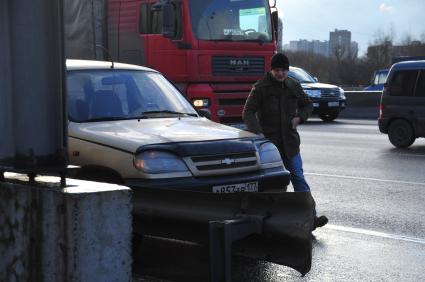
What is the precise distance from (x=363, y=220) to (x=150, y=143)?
3.13m

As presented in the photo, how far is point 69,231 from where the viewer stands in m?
3.39

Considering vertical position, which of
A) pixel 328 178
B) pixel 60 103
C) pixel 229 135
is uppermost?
pixel 60 103

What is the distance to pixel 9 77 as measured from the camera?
12.2 ft

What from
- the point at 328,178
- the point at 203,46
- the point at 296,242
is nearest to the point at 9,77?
the point at 296,242

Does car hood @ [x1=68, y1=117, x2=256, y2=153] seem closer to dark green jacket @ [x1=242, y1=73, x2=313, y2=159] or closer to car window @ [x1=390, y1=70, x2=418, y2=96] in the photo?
dark green jacket @ [x1=242, y1=73, x2=313, y2=159]

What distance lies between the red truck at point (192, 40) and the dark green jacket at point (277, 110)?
4.78m

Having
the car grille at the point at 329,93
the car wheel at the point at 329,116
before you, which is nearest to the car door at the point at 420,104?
the car grille at the point at 329,93

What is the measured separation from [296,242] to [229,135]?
1858 millimetres

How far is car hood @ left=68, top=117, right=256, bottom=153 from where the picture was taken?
5.53 m

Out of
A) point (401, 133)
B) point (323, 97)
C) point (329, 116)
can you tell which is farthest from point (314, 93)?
point (401, 133)

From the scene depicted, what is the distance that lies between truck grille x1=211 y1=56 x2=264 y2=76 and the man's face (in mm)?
5275

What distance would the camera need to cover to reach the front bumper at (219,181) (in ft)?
17.5

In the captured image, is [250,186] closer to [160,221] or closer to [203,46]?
[160,221]

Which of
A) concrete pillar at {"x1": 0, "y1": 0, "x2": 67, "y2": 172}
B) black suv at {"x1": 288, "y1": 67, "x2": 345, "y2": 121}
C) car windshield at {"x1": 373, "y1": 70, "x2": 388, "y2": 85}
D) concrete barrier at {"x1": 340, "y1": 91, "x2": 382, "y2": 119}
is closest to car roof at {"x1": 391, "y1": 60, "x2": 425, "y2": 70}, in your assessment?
black suv at {"x1": 288, "y1": 67, "x2": 345, "y2": 121}
